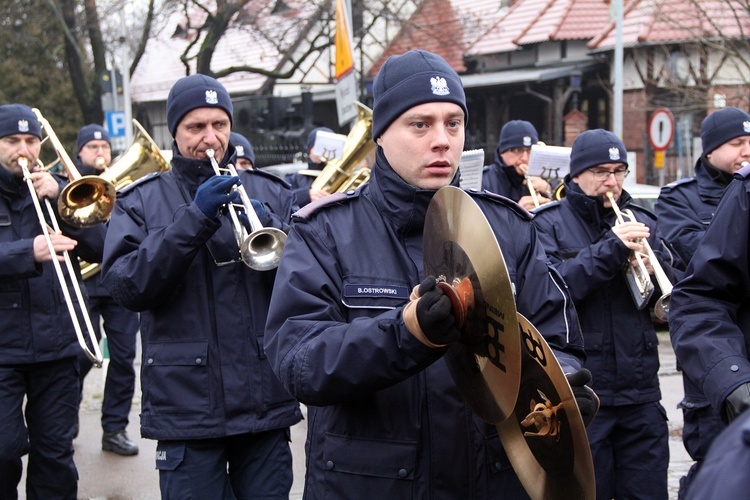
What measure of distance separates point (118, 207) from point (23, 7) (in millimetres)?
30004

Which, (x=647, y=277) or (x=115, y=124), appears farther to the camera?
(x=115, y=124)

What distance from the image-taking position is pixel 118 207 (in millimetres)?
4203

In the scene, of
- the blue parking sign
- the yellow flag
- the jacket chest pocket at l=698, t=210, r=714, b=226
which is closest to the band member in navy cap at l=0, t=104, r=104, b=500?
the jacket chest pocket at l=698, t=210, r=714, b=226

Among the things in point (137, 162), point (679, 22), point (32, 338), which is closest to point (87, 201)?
point (32, 338)

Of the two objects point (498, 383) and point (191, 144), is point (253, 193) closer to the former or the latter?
point (191, 144)

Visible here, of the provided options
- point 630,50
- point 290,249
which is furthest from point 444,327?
point 630,50

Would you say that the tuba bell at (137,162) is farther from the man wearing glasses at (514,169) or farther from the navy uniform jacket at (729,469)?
the navy uniform jacket at (729,469)

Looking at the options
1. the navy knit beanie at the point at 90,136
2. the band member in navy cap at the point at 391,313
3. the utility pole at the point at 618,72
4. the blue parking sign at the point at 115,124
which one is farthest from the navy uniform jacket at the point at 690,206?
the blue parking sign at the point at 115,124

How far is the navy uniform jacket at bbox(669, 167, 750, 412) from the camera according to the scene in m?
3.01

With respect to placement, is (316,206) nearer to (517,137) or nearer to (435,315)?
(435,315)

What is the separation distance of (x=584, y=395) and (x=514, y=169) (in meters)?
6.11

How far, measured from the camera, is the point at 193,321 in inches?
158

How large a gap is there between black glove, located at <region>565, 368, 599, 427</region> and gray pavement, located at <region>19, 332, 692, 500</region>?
3.77 metres

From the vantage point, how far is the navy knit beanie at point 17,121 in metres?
5.22
